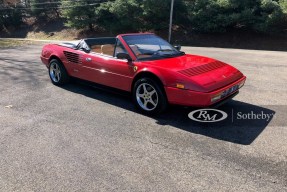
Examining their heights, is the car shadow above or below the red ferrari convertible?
below

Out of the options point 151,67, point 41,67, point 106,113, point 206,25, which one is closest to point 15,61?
point 41,67

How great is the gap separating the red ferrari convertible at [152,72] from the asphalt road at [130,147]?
423 mm

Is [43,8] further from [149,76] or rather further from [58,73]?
[149,76]

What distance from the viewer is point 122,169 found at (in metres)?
3.29

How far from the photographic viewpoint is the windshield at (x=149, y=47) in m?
5.24

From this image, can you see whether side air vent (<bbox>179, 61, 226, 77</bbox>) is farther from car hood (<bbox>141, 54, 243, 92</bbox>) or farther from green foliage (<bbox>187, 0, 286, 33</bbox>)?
green foliage (<bbox>187, 0, 286, 33</bbox>)

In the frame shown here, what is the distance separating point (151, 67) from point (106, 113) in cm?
122

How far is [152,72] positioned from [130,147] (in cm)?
145

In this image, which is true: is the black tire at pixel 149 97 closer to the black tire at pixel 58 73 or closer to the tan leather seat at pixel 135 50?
the tan leather seat at pixel 135 50

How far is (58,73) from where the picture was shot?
691cm

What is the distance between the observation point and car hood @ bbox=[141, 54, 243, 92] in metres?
4.32

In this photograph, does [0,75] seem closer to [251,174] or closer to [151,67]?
[151,67]

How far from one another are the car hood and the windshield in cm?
23

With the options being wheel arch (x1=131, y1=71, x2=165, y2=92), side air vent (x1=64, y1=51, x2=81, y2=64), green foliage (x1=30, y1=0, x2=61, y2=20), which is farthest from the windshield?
green foliage (x1=30, y1=0, x2=61, y2=20)
